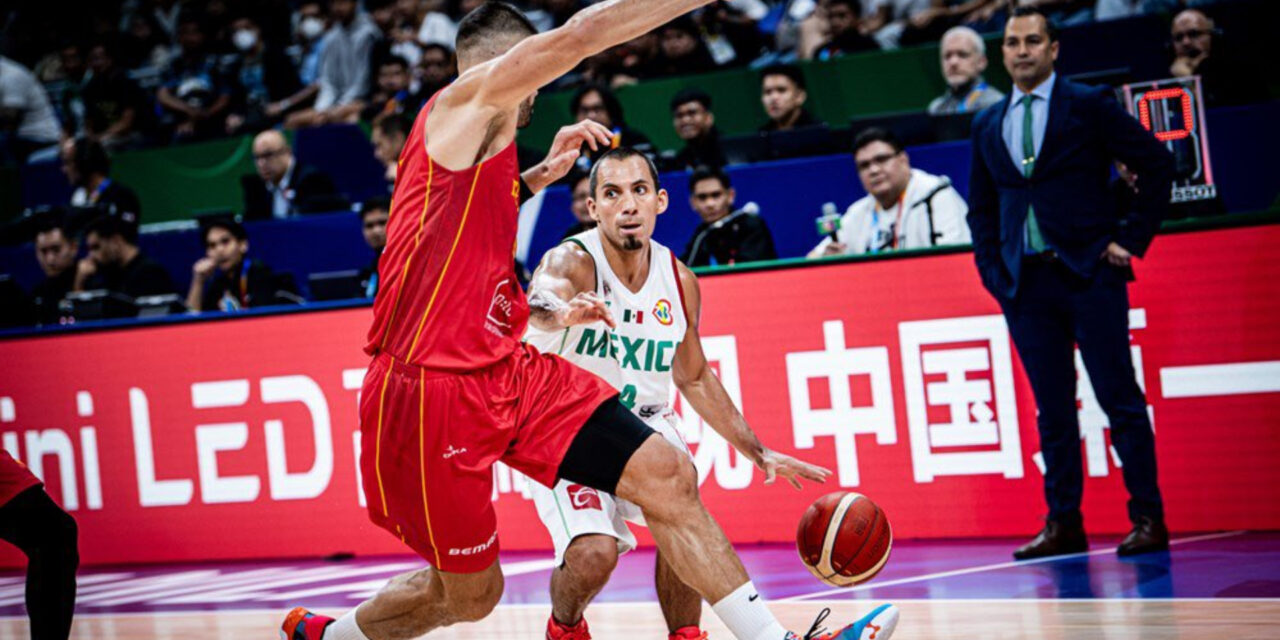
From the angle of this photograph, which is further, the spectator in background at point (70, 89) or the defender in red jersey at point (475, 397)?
the spectator in background at point (70, 89)

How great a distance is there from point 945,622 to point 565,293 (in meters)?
1.88

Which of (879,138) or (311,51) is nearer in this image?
(879,138)

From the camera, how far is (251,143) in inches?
484

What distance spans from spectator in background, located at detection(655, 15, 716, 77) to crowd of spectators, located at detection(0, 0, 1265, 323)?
0.01 m

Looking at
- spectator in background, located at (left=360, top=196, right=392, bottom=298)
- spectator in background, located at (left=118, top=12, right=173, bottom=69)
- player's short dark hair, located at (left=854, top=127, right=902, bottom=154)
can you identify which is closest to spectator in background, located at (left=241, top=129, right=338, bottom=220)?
spectator in background, located at (left=360, top=196, right=392, bottom=298)

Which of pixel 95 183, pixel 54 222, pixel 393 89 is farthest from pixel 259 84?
pixel 54 222

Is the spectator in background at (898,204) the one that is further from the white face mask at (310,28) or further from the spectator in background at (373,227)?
the white face mask at (310,28)

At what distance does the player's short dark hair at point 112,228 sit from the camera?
10211mm

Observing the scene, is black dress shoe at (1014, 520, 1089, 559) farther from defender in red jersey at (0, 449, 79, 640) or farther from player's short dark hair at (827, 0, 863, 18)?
player's short dark hair at (827, 0, 863, 18)

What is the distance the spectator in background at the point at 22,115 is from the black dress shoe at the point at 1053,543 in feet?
35.1

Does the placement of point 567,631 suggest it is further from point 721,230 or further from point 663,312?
point 721,230

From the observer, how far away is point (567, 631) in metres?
5.06

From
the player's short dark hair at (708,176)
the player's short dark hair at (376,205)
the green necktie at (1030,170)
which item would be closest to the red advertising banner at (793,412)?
the green necktie at (1030,170)

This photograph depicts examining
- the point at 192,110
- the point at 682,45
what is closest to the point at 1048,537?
the point at 682,45
